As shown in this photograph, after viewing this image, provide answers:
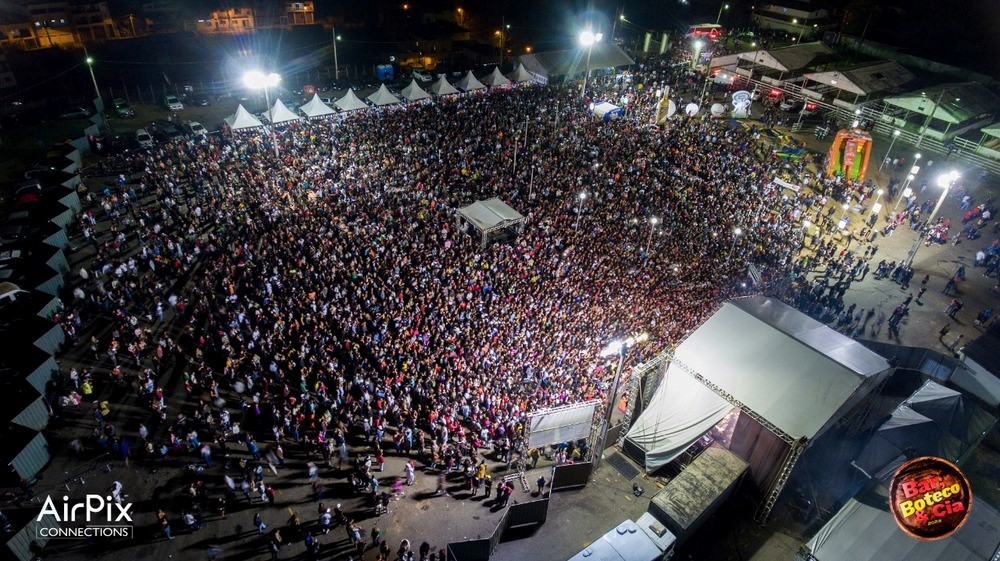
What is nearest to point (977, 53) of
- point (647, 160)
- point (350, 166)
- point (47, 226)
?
point (647, 160)

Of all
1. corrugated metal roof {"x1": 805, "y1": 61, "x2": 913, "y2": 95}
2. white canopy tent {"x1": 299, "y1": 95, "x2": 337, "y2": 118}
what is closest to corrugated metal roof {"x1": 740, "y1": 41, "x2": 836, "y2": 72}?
corrugated metal roof {"x1": 805, "y1": 61, "x2": 913, "y2": 95}

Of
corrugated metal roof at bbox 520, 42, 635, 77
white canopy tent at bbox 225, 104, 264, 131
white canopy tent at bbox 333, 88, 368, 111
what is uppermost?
corrugated metal roof at bbox 520, 42, 635, 77

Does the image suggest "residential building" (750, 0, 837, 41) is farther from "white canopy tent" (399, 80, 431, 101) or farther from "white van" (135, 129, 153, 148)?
"white van" (135, 129, 153, 148)

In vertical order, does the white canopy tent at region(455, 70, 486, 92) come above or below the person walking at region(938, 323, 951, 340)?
above

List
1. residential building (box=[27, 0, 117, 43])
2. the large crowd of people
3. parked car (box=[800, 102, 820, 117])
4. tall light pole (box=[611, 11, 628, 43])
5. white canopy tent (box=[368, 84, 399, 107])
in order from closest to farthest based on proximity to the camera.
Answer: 1. the large crowd of people
2. white canopy tent (box=[368, 84, 399, 107])
3. parked car (box=[800, 102, 820, 117])
4. residential building (box=[27, 0, 117, 43])
5. tall light pole (box=[611, 11, 628, 43])

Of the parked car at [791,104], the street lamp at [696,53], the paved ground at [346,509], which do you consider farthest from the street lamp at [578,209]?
the street lamp at [696,53]

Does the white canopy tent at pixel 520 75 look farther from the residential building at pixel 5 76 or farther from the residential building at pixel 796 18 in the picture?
the residential building at pixel 5 76

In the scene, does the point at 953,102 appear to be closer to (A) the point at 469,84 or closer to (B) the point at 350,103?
(A) the point at 469,84
